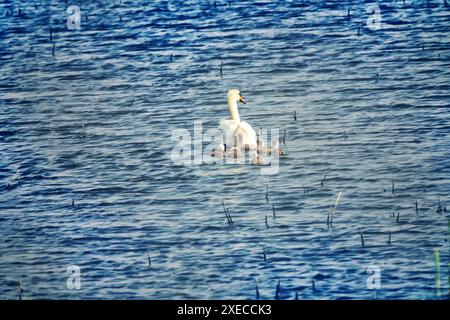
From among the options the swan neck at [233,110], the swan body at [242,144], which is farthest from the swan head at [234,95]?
the swan body at [242,144]

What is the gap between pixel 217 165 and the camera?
38.4 ft

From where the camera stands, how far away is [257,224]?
10484 millimetres

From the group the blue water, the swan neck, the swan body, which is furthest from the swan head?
the swan body

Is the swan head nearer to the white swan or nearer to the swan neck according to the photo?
the swan neck

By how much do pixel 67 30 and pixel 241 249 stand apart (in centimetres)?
464

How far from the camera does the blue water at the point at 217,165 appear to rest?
32.4 ft

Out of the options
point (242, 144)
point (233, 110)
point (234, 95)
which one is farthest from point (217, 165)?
point (234, 95)

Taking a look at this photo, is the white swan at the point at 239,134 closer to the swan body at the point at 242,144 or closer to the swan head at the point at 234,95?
the swan body at the point at 242,144

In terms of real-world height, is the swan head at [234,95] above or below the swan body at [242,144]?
above

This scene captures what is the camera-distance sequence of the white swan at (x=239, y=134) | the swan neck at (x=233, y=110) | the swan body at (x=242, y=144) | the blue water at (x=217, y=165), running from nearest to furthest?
the blue water at (x=217, y=165), the swan body at (x=242, y=144), the white swan at (x=239, y=134), the swan neck at (x=233, y=110)

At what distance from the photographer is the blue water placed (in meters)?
9.89

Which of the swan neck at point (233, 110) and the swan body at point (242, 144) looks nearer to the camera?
the swan body at point (242, 144)

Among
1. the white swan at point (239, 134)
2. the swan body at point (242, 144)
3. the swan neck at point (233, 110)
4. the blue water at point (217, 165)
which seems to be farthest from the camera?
the swan neck at point (233, 110)
